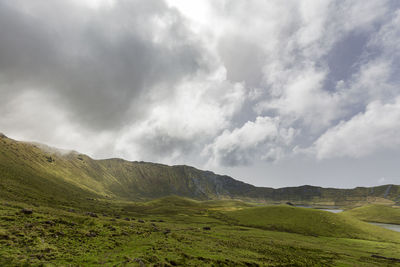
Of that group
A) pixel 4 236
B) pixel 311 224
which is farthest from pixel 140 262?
pixel 311 224

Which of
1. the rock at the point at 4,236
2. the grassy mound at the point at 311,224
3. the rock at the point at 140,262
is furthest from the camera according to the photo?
the grassy mound at the point at 311,224

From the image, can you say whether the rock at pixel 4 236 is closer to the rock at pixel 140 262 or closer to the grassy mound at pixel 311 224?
the rock at pixel 140 262

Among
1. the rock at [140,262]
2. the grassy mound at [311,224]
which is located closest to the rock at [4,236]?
the rock at [140,262]

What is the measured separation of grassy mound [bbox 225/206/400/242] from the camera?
301 feet

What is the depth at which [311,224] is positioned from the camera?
102062mm

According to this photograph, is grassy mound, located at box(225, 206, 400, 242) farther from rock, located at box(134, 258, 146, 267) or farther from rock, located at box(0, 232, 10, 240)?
rock, located at box(0, 232, 10, 240)

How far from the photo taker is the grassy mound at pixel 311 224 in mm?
91812

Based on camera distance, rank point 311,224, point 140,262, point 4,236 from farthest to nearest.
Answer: point 311,224
point 4,236
point 140,262

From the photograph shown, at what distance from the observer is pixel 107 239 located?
127ft

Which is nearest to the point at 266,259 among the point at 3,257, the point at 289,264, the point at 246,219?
the point at 289,264

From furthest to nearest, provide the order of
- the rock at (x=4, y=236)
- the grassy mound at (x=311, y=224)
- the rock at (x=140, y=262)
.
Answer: the grassy mound at (x=311, y=224), the rock at (x=4, y=236), the rock at (x=140, y=262)

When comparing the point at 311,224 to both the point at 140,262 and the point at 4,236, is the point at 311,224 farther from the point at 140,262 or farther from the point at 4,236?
the point at 4,236

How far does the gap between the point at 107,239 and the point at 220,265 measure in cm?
2381

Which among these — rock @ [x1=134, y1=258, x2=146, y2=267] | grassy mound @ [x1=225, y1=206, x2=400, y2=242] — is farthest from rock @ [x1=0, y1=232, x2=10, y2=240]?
grassy mound @ [x1=225, y1=206, x2=400, y2=242]
